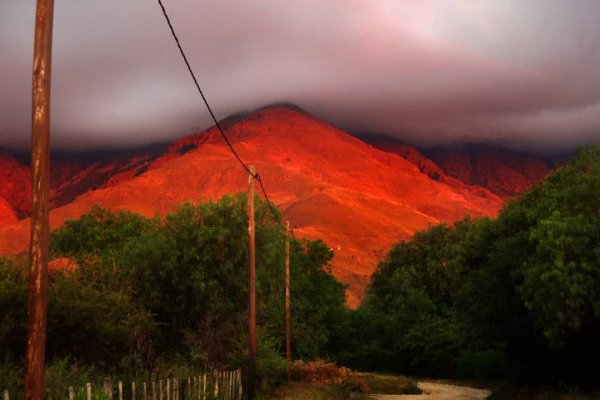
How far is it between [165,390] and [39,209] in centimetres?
1124

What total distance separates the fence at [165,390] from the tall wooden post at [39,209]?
4351 millimetres

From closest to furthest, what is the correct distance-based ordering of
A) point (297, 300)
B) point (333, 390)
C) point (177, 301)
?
point (333, 390) < point (177, 301) < point (297, 300)

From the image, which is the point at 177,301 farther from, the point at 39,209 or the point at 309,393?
the point at 39,209

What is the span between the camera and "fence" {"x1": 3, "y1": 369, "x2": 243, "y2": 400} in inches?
570

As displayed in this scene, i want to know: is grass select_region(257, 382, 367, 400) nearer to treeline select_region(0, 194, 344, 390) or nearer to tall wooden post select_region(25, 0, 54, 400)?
treeline select_region(0, 194, 344, 390)

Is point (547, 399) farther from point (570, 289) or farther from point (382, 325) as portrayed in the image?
point (382, 325)

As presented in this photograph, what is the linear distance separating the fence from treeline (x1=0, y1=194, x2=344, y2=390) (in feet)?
5.34

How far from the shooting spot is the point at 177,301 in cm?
3953

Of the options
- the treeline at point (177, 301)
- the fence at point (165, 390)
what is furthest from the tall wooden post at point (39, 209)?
the treeline at point (177, 301)

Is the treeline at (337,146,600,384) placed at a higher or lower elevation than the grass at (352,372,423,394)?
higher

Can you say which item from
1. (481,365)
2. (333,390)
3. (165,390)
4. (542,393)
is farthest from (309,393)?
(481,365)

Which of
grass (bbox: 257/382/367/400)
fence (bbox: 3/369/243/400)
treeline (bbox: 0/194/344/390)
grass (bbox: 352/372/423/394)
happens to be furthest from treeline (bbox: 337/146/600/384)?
fence (bbox: 3/369/243/400)

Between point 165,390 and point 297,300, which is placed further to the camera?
point 297,300

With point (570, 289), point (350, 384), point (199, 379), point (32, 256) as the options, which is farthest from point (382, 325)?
point (32, 256)
